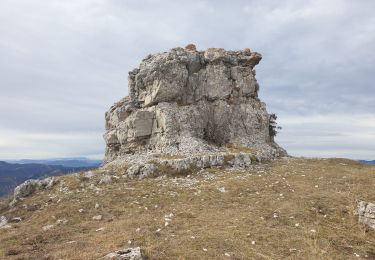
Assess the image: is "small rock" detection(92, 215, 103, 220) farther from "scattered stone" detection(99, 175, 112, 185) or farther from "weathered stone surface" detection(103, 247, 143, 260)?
"scattered stone" detection(99, 175, 112, 185)

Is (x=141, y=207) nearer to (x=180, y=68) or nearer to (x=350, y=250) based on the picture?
(x=350, y=250)

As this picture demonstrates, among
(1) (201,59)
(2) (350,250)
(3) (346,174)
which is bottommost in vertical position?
(2) (350,250)

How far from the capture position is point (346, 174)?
125 ft

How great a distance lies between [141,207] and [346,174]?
23.5 meters

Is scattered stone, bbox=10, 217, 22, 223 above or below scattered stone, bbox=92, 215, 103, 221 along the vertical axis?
below

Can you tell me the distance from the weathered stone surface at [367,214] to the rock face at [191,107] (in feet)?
79.3

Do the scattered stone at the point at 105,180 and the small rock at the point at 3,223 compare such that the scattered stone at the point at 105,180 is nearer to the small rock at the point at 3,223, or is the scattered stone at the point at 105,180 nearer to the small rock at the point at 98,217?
the small rock at the point at 3,223

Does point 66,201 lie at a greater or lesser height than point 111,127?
lesser

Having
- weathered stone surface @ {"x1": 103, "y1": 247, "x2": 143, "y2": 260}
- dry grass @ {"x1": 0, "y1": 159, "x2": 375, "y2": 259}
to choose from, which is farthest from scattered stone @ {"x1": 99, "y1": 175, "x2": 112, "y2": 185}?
weathered stone surface @ {"x1": 103, "y1": 247, "x2": 143, "y2": 260}

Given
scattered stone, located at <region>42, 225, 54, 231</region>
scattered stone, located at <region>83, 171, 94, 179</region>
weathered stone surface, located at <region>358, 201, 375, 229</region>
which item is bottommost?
scattered stone, located at <region>42, 225, 54, 231</region>

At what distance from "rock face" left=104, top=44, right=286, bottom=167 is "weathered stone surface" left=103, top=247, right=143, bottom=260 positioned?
30.3 m

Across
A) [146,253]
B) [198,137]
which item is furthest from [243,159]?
[146,253]

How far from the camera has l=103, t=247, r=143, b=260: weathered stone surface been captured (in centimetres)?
1739

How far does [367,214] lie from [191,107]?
34042mm
